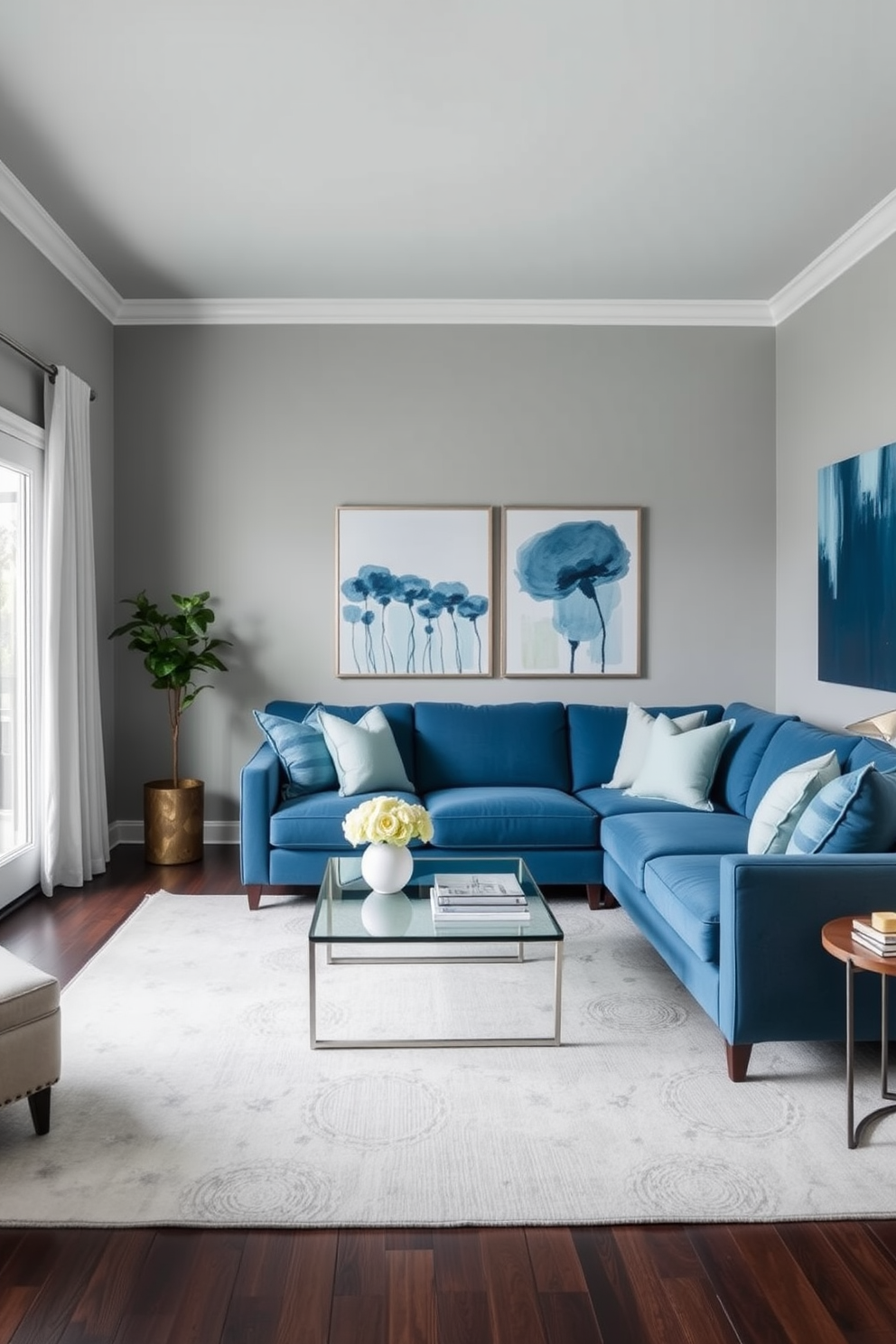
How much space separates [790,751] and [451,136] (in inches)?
108

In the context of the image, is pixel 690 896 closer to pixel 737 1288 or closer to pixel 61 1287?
pixel 737 1288

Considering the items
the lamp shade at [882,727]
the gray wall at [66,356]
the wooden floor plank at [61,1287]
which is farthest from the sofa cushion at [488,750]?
the wooden floor plank at [61,1287]

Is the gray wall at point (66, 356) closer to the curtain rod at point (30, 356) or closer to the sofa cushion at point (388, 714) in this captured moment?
the curtain rod at point (30, 356)

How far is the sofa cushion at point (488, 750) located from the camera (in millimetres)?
5164

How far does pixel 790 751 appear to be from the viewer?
165 inches

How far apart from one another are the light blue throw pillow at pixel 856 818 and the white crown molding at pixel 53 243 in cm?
382

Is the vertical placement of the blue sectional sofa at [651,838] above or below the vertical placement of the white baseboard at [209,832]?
above

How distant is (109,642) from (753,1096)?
424cm

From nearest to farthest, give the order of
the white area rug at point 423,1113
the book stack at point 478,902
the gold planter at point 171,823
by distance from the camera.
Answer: the white area rug at point 423,1113 < the book stack at point 478,902 < the gold planter at point 171,823

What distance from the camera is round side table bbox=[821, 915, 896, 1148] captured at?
2.40 metres

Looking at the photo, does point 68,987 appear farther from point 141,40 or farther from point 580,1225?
point 141,40

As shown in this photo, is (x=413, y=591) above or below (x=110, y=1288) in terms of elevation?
above

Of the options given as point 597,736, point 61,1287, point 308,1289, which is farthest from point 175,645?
point 308,1289

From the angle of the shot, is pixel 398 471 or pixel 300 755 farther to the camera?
pixel 398 471
